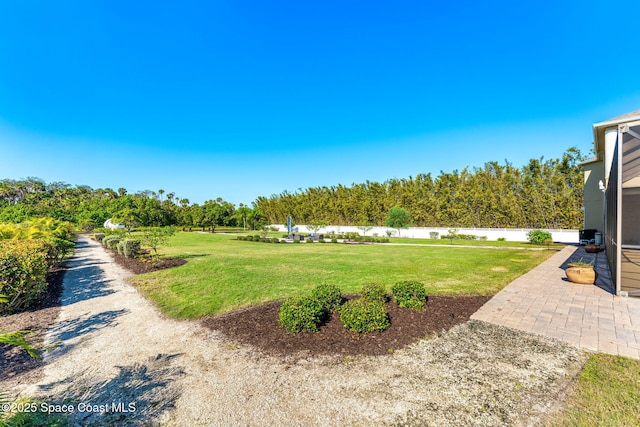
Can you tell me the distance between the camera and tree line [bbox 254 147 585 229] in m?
19.2

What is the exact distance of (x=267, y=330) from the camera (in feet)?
13.3

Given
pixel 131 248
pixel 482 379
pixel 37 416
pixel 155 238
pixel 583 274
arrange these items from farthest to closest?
pixel 131 248 < pixel 155 238 < pixel 583 274 < pixel 482 379 < pixel 37 416

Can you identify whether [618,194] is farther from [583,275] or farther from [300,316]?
[300,316]

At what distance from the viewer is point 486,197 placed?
74.0 feet

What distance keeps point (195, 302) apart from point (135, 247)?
7.83m

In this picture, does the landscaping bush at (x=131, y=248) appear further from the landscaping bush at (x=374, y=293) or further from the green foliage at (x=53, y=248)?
the landscaping bush at (x=374, y=293)

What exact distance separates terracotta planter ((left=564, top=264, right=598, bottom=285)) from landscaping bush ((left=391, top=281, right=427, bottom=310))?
4.61 m

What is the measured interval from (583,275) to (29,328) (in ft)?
36.0

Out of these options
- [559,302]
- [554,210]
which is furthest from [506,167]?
[559,302]

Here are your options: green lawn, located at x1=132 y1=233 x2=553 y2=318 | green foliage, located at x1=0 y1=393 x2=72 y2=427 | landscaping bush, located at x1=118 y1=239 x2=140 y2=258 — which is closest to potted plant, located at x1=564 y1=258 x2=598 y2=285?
green lawn, located at x1=132 y1=233 x2=553 y2=318

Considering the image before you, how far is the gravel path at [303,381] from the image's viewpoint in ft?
7.48

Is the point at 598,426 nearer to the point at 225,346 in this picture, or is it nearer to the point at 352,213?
Result: the point at 225,346

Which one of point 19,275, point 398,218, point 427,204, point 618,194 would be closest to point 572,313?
point 618,194

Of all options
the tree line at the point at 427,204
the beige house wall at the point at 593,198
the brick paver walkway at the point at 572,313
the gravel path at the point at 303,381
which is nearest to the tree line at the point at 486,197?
the tree line at the point at 427,204
